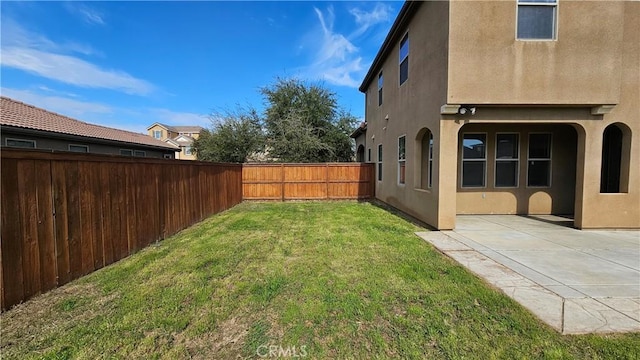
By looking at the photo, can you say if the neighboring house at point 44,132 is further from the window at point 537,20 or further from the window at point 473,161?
the window at point 537,20

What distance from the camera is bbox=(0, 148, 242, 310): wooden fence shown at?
3.02 meters

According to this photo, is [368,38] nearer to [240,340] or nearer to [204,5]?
[204,5]

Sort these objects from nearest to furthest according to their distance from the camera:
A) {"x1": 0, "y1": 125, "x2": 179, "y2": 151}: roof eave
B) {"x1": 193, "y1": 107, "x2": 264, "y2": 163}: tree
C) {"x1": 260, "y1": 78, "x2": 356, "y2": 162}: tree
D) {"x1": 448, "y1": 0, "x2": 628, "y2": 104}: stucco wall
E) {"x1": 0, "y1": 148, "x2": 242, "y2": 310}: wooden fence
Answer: {"x1": 0, "y1": 148, "x2": 242, "y2": 310}: wooden fence → {"x1": 448, "y1": 0, "x2": 628, "y2": 104}: stucco wall → {"x1": 0, "y1": 125, "x2": 179, "y2": 151}: roof eave → {"x1": 260, "y1": 78, "x2": 356, "y2": 162}: tree → {"x1": 193, "y1": 107, "x2": 264, "y2": 163}: tree

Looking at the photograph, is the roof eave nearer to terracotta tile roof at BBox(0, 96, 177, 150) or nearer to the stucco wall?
terracotta tile roof at BBox(0, 96, 177, 150)

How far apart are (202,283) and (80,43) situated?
11.3 m

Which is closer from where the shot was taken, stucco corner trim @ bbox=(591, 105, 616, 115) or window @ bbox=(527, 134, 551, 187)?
stucco corner trim @ bbox=(591, 105, 616, 115)

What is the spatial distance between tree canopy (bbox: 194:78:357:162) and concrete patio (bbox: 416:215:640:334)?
13184mm

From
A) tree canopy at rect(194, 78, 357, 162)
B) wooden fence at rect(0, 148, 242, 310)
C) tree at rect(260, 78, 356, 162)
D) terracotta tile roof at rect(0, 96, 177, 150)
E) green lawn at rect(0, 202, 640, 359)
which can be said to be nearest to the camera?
green lawn at rect(0, 202, 640, 359)

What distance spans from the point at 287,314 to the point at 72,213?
343 centimetres

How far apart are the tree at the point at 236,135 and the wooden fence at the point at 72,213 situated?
1321 centimetres

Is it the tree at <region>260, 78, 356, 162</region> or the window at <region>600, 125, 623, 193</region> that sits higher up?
the tree at <region>260, 78, 356, 162</region>

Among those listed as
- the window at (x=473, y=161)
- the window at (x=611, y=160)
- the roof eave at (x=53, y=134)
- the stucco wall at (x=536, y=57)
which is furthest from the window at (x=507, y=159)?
the roof eave at (x=53, y=134)

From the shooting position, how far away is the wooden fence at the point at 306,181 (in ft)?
45.6

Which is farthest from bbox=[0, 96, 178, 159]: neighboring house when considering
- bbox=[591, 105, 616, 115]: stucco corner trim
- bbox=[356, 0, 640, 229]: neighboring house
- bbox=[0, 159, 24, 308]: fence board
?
bbox=[591, 105, 616, 115]: stucco corner trim
